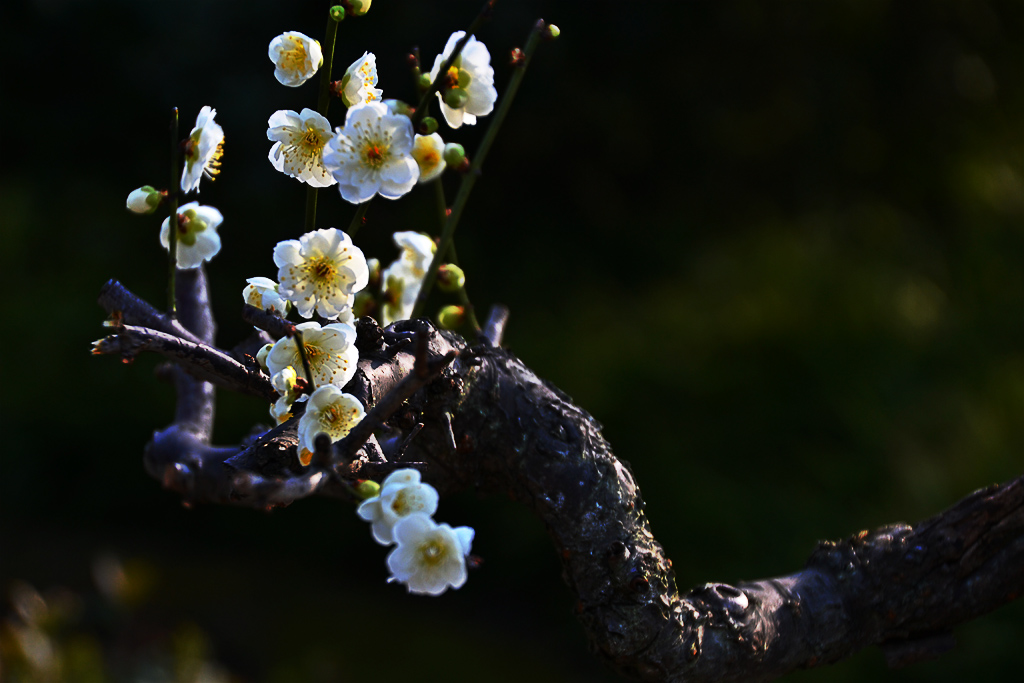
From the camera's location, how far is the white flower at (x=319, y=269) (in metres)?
0.49

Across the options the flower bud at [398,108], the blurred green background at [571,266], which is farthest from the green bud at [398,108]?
the blurred green background at [571,266]

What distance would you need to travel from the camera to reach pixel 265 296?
0.55 meters

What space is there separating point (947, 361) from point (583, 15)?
4.42 ft

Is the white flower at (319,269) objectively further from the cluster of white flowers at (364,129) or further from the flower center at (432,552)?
the flower center at (432,552)

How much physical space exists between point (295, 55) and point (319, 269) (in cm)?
14

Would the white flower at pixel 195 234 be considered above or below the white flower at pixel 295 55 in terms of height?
below

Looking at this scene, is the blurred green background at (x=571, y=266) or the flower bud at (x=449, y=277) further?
the blurred green background at (x=571, y=266)

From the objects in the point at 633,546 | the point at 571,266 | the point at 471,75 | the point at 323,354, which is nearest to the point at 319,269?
the point at 323,354

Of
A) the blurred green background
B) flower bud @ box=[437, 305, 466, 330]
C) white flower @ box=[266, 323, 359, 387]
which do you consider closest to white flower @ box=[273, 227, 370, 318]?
white flower @ box=[266, 323, 359, 387]

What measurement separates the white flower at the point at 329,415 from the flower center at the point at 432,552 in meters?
0.09

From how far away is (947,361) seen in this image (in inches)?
81.1

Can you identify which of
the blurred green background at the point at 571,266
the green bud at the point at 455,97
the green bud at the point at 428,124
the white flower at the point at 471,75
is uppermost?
the white flower at the point at 471,75

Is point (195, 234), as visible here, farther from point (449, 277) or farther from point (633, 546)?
point (633, 546)

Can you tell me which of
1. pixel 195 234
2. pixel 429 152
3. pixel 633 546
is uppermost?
pixel 429 152
